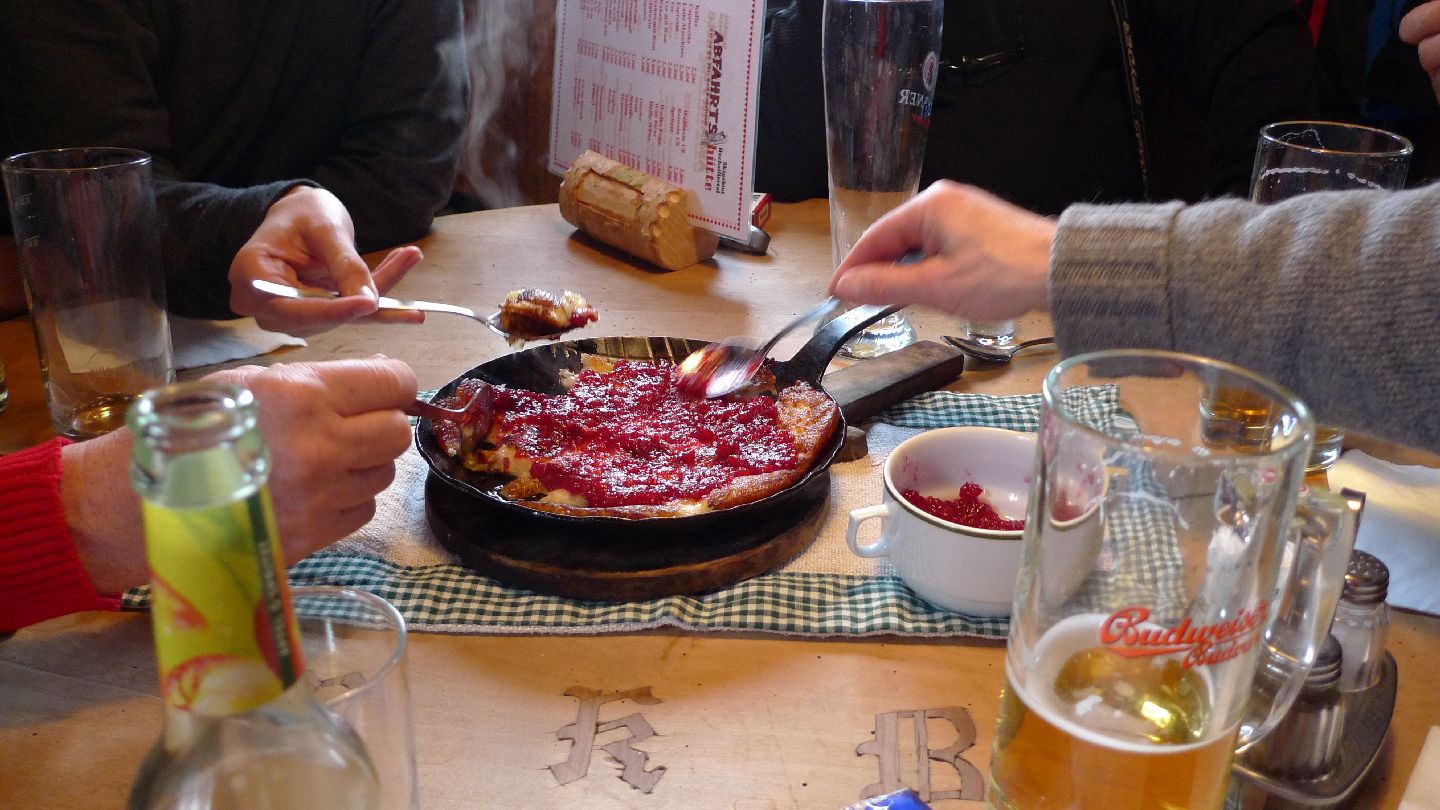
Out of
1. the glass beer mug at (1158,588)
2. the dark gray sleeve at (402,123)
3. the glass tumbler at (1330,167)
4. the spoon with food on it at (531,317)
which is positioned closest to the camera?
the glass beer mug at (1158,588)

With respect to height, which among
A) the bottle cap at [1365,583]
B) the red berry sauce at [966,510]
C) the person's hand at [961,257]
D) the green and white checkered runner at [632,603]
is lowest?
the green and white checkered runner at [632,603]

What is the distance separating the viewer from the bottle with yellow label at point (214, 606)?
41 centimetres

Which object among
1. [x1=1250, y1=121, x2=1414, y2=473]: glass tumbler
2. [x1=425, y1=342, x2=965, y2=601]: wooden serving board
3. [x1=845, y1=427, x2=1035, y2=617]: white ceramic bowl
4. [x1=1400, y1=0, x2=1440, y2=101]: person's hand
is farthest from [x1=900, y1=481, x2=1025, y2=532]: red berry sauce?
[x1=1400, y1=0, x2=1440, y2=101]: person's hand

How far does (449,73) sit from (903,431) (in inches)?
49.9

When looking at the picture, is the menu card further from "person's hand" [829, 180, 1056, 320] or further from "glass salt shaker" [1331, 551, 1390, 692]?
"glass salt shaker" [1331, 551, 1390, 692]

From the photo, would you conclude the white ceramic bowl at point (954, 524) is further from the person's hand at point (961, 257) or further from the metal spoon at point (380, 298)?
the metal spoon at point (380, 298)

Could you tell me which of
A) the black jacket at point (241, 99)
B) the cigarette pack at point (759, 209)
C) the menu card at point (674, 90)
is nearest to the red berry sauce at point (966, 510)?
the menu card at point (674, 90)

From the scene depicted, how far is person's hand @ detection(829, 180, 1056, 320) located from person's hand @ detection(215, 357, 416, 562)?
0.49 metres

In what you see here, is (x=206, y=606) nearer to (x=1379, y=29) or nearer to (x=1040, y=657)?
(x=1040, y=657)

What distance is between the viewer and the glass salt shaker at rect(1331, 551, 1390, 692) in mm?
782

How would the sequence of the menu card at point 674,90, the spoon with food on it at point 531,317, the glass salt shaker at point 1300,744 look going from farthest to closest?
the menu card at point 674,90 → the spoon with food on it at point 531,317 → the glass salt shaker at point 1300,744

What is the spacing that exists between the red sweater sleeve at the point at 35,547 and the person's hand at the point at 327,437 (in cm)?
17

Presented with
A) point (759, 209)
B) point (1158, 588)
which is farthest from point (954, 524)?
point (759, 209)

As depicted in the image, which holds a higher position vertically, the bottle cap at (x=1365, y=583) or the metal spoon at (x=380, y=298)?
the bottle cap at (x=1365, y=583)
